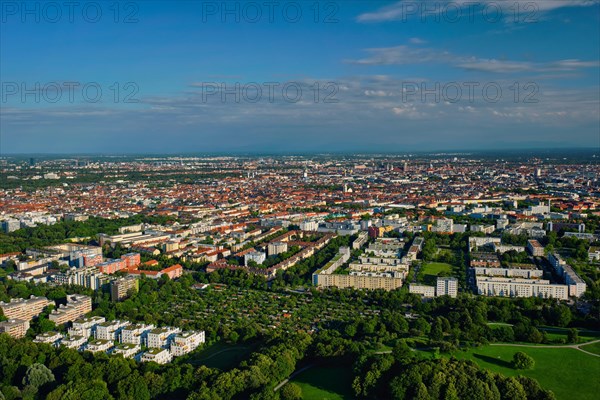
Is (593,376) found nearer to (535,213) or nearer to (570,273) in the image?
(570,273)

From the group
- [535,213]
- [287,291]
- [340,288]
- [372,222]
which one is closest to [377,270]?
[340,288]

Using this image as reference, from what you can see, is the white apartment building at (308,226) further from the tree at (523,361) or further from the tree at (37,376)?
the tree at (37,376)

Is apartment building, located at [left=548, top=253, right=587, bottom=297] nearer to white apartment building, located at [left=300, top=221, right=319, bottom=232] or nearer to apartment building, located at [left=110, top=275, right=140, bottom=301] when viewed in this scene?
white apartment building, located at [left=300, top=221, right=319, bottom=232]

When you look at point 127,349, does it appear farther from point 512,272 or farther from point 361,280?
point 512,272

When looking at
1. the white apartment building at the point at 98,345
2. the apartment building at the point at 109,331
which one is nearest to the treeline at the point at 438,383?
the white apartment building at the point at 98,345

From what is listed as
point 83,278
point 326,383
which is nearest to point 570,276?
point 326,383

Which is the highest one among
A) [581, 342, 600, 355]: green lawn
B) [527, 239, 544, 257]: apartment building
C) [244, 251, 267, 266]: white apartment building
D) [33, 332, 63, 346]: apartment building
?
[527, 239, 544, 257]: apartment building

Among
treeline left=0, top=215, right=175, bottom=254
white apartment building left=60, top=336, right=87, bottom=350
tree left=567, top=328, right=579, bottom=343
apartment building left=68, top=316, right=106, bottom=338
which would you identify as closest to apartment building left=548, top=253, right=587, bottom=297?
tree left=567, top=328, right=579, bottom=343
